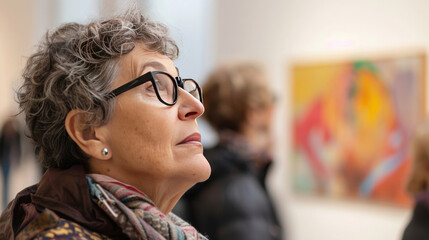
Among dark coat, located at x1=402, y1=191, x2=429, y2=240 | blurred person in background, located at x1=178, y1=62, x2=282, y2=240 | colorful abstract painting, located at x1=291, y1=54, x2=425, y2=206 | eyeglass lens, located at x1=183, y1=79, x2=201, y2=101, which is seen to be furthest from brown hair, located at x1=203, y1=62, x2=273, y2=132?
colorful abstract painting, located at x1=291, y1=54, x2=425, y2=206

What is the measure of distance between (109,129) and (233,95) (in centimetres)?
189

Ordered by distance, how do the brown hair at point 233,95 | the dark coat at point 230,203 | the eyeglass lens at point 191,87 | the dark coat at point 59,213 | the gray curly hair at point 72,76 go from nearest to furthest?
the dark coat at point 59,213 → the gray curly hair at point 72,76 → the eyeglass lens at point 191,87 → the dark coat at point 230,203 → the brown hair at point 233,95

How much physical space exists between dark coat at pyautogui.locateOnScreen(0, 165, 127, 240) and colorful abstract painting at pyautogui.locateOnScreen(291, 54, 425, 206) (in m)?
3.99

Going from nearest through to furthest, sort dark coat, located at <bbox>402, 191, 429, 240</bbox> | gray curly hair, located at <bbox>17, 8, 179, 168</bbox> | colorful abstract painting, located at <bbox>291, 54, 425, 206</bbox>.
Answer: gray curly hair, located at <bbox>17, 8, 179, 168</bbox>
dark coat, located at <bbox>402, 191, 429, 240</bbox>
colorful abstract painting, located at <bbox>291, 54, 425, 206</bbox>

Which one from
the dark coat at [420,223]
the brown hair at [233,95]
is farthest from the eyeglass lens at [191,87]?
the brown hair at [233,95]

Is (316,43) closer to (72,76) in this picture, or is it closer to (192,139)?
(192,139)

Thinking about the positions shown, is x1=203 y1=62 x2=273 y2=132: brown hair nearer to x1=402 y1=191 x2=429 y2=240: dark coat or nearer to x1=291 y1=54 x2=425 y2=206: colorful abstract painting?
x1=402 y1=191 x2=429 y2=240: dark coat

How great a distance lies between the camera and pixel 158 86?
165cm

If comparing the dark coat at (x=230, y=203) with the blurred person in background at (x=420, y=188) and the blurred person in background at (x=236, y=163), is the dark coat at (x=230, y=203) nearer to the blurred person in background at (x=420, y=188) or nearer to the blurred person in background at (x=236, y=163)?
the blurred person in background at (x=236, y=163)

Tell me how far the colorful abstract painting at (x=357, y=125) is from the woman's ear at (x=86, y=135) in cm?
391

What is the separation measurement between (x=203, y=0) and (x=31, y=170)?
358 centimetres

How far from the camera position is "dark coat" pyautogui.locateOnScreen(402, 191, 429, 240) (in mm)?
2361

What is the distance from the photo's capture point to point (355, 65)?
5.59 metres

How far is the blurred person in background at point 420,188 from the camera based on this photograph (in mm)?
2389
